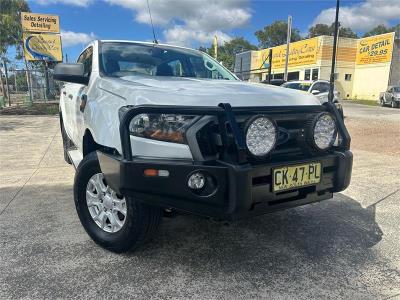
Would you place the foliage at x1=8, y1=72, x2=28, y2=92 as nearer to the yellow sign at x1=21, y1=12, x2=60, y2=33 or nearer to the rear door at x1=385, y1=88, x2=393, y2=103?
the yellow sign at x1=21, y1=12, x2=60, y2=33

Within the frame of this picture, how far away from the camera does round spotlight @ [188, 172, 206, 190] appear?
7.95 ft

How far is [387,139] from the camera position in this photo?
31.5 ft

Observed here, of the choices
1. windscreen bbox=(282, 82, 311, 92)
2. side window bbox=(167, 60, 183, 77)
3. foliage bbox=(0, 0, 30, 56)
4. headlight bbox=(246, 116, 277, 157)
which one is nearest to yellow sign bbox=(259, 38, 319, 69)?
windscreen bbox=(282, 82, 311, 92)

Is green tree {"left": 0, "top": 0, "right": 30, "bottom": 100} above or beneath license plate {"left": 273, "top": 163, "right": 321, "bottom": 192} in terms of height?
above

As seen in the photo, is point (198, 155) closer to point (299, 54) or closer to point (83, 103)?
point (83, 103)

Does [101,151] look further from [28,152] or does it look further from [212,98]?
[28,152]

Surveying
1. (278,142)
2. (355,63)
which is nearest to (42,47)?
(278,142)

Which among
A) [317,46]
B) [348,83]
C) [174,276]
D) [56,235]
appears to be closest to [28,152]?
[56,235]

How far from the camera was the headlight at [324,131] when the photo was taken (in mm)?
2777

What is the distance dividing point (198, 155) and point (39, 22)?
2536cm

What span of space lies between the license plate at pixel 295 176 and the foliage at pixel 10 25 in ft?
70.4

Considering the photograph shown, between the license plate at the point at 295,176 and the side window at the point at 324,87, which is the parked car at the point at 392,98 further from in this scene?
the license plate at the point at 295,176

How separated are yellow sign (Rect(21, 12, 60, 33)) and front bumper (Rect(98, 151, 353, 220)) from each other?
24.5 m

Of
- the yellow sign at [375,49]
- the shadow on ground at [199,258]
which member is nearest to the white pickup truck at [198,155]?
the shadow on ground at [199,258]
